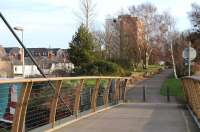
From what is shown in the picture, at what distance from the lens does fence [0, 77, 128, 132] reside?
9547 millimetres

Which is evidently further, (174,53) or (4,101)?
(174,53)

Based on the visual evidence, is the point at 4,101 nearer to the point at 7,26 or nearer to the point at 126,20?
the point at 7,26

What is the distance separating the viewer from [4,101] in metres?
10.2

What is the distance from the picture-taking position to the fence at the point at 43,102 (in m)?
9.55

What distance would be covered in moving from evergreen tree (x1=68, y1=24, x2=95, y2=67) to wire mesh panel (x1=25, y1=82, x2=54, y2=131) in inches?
1939

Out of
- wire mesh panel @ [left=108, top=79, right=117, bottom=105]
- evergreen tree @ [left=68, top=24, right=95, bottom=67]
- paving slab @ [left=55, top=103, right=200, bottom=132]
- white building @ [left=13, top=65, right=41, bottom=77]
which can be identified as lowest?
paving slab @ [left=55, top=103, right=200, bottom=132]

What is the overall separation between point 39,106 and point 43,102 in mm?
170

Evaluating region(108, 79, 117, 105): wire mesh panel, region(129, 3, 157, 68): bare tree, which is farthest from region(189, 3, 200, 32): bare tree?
region(108, 79, 117, 105): wire mesh panel

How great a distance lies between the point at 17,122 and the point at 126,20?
82.9 meters

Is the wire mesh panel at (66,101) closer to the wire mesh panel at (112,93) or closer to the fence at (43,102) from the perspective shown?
the fence at (43,102)

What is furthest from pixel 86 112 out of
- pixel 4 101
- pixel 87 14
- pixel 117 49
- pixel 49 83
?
pixel 117 49

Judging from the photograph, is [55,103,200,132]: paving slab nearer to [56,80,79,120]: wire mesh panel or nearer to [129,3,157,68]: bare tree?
[56,80,79,120]: wire mesh panel

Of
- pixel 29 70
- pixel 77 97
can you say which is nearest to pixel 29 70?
pixel 29 70

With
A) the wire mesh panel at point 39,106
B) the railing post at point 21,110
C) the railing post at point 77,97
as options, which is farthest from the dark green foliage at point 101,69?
the railing post at point 21,110
